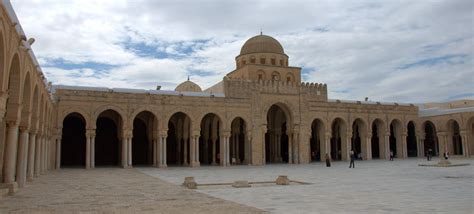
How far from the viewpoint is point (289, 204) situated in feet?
27.7

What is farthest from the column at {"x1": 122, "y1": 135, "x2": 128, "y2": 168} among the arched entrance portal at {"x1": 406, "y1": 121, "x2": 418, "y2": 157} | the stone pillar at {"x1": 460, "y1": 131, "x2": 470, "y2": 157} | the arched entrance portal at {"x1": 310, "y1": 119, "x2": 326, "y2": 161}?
the arched entrance portal at {"x1": 406, "y1": 121, "x2": 418, "y2": 157}

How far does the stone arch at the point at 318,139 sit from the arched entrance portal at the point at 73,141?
16798 millimetres

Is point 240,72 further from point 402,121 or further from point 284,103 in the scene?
point 402,121

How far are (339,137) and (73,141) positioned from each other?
2156 centimetres

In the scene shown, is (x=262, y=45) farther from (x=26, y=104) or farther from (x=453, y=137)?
(x=26, y=104)

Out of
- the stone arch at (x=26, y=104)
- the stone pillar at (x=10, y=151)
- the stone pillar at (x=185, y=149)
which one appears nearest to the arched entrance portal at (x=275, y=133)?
the stone pillar at (x=185, y=149)

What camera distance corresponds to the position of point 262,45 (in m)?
33.7

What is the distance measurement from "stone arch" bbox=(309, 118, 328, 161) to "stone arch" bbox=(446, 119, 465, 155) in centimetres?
1088

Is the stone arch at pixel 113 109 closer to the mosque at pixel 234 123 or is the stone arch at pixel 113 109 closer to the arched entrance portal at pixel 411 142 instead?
the mosque at pixel 234 123

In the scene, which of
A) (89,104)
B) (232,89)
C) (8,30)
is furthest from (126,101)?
(8,30)

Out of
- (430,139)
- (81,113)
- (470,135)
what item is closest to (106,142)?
(81,113)

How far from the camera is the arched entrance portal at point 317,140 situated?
31.1m

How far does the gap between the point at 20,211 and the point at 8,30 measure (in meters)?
4.00

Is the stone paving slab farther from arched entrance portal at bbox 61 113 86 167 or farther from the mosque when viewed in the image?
arched entrance portal at bbox 61 113 86 167
